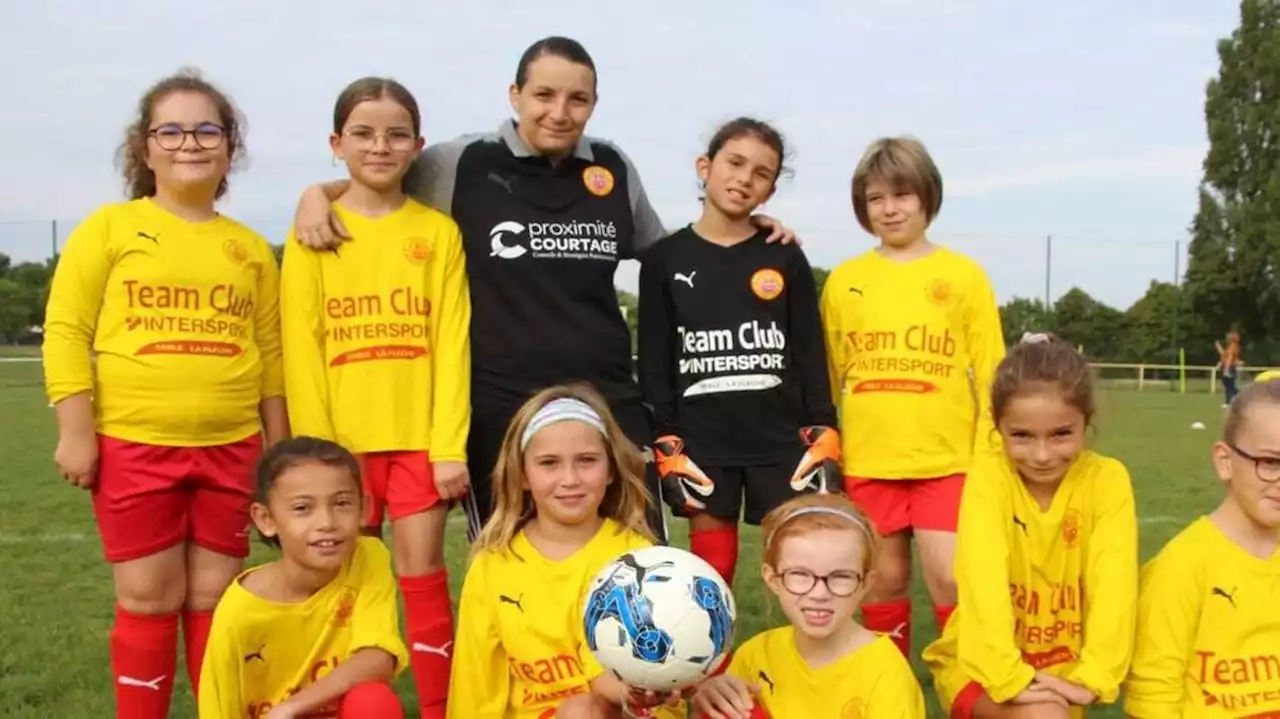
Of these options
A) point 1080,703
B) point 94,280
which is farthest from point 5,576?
point 1080,703

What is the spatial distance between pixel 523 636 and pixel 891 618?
1.34 metres

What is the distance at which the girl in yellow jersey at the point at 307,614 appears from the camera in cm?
288

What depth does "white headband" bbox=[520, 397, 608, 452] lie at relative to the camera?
3053 millimetres

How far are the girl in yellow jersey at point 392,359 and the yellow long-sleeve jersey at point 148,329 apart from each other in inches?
8.1

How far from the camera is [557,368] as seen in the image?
3465 millimetres

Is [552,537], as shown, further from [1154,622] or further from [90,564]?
[90,564]

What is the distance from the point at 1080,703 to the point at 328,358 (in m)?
2.18

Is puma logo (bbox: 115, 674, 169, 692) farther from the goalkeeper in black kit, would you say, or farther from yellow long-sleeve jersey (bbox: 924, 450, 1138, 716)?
yellow long-sleeve jersey (bbox: 924, 450, 1138, 716)

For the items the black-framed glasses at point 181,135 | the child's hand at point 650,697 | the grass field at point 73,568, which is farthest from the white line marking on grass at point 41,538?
the child's hand at point 650,697

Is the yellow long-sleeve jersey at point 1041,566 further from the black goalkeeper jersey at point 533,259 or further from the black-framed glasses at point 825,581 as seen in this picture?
→ the black goalkeeper jersey at point 533,259

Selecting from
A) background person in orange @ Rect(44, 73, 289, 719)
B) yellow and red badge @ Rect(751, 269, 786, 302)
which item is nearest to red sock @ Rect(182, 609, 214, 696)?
background person in orange @ Rect(44, 73, 289, 719)

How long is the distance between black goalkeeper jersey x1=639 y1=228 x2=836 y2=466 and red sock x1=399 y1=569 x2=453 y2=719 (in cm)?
85

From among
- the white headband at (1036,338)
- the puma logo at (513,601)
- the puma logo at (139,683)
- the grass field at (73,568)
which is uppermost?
the white headband at (1036,338)

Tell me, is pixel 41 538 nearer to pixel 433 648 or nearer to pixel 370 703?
pixel 433 648
